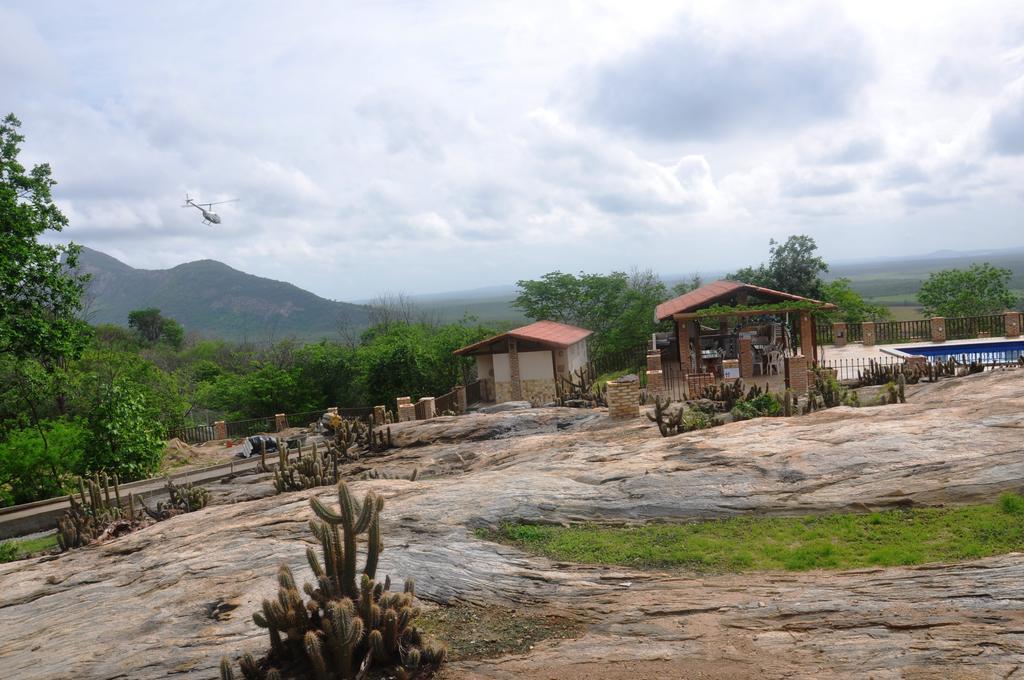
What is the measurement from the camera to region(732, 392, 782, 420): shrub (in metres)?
17.5

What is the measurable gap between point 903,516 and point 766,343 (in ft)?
68.5

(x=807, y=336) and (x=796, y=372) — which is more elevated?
(x=807, y=336)

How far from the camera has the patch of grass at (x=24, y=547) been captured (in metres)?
15.8

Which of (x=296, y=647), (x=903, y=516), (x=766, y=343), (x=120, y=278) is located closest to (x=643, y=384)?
(x=766, y=343)

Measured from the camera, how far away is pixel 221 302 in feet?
510

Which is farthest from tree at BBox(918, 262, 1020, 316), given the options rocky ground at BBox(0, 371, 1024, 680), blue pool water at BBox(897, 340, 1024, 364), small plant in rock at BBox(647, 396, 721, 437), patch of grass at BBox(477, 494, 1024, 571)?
patch of grass at BBox(477, 494, 1024, 571)

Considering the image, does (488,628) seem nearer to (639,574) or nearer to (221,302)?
(639,574)

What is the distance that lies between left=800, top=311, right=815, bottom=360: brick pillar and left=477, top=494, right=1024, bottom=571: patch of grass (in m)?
19.6

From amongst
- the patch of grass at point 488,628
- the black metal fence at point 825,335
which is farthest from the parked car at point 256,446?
the black metal fence at point 825,335

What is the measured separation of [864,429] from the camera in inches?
505

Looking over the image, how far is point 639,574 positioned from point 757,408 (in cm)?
995

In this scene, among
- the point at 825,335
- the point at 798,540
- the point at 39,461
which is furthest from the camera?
the point at 825,335

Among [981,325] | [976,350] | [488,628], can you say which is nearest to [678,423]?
[488,628]

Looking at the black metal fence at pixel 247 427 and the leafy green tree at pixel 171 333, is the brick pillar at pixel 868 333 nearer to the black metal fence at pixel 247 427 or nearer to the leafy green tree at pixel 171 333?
the black metal fence at pixel 247 427
